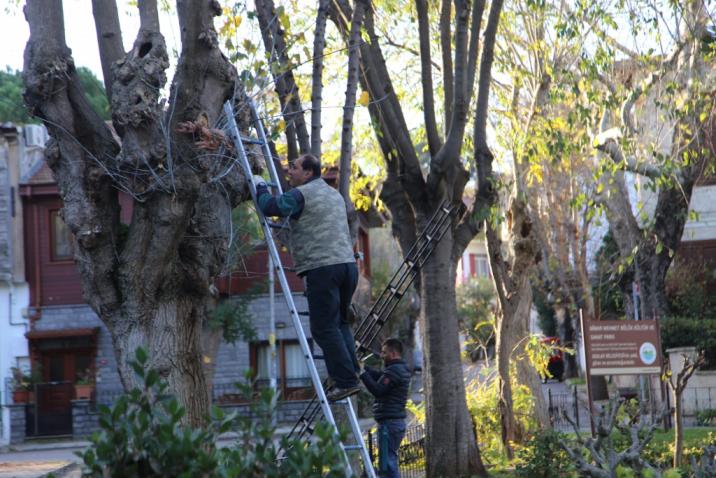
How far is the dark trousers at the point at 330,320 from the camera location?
7.96 meters

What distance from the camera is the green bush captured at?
15.3ft

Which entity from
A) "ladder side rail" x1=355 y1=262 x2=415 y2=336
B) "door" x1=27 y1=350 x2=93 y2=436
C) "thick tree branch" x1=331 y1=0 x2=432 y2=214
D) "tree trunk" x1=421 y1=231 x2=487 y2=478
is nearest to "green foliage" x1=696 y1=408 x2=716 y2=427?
"tree trunk" x1=421 y1=231 x2=487 y2=478

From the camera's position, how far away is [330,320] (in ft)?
26.1

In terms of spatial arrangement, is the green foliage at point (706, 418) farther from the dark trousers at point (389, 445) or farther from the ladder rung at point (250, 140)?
the ladder rung at point (250, 140)

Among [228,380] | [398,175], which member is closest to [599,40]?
[398,175]

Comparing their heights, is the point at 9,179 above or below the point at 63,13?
above

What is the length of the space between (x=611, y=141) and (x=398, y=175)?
5719mm

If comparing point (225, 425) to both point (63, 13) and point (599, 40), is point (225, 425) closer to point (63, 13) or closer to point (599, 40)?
point (63, 13)

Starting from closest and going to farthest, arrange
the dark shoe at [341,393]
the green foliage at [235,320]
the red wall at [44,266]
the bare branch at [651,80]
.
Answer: the dark shoe at [341,393], the bare branch at [651,80], the green foliage at [235,320], the red wall at [44,266]

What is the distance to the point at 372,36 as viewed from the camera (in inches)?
552

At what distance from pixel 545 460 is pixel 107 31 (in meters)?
7.59

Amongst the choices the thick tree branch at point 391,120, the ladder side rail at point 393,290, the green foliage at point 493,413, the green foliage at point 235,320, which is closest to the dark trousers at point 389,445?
the ladder side rail at point 393,290

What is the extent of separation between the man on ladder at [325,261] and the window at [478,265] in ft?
224

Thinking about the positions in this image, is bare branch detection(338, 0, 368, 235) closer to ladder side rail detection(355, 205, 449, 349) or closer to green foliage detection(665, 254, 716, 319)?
ladder side rail detection(355, 205, 449, 349)
